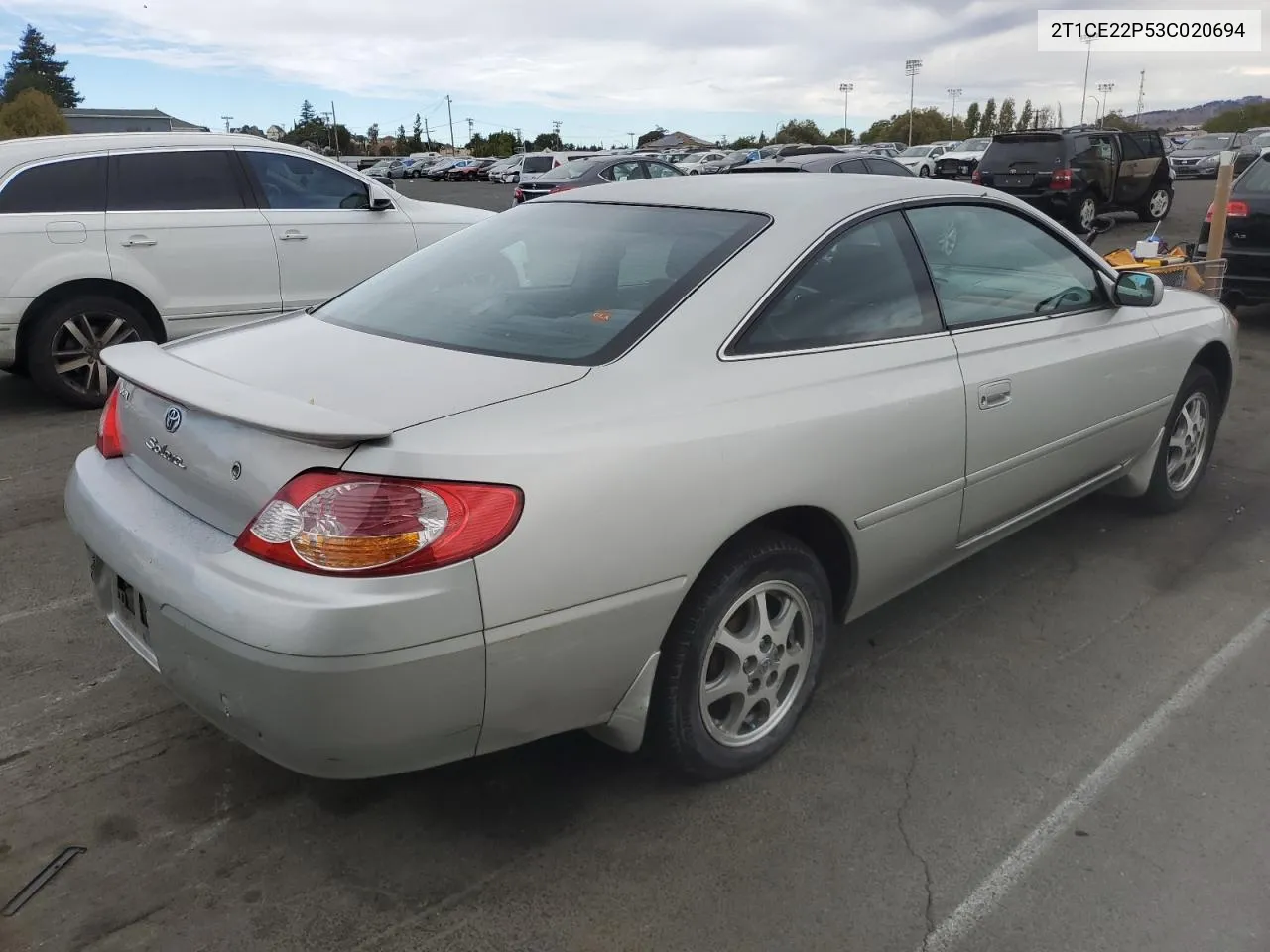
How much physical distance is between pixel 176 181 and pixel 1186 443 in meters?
6.21

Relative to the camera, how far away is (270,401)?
227 cm

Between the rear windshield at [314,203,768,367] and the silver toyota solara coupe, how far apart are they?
13 millimetres

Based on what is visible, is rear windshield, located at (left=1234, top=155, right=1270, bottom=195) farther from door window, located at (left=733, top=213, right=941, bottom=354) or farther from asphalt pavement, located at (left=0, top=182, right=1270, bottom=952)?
door window, located at (left=733, top=213, right=941, bottom=354)

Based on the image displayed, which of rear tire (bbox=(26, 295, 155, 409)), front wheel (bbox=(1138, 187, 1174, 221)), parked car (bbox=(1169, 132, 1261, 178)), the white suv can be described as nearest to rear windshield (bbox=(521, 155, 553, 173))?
front wheel (bbox=(1138, 187, 1174, 221))

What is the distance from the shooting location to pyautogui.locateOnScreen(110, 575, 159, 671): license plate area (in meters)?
2.41

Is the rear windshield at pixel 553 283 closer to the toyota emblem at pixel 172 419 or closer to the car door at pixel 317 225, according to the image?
the toyota emblem at pixel 172 419

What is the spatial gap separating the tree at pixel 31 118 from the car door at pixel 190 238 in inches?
1802

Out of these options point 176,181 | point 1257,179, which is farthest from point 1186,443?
point 176,181

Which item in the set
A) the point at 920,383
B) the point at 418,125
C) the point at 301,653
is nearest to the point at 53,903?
the point at 301,653

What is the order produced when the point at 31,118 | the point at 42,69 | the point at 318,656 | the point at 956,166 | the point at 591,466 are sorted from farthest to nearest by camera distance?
the point at 42,69 < the point at 31,118 < the point at 956,166 < the point at 591,466 < the point at 318,656

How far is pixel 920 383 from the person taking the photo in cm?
304

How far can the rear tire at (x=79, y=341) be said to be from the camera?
20.8 feet

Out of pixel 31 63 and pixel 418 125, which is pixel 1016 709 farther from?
pixel 418 125

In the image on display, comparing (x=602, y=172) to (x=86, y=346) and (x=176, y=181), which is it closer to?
(x=176, y=181)
